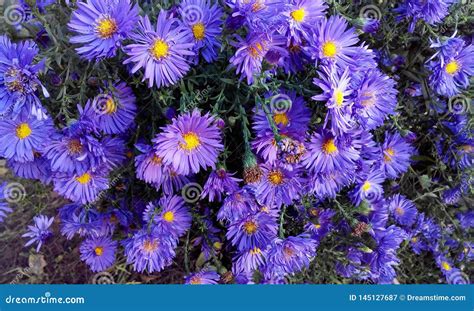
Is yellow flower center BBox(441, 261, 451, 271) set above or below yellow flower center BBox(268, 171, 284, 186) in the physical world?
below

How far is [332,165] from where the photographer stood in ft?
5.30

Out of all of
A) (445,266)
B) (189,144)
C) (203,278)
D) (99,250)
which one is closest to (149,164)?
(189,144)

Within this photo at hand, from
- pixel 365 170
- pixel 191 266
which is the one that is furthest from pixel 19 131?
pixel 365 170

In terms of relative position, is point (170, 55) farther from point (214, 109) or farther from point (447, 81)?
point (447, 81)

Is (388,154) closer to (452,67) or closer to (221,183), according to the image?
(452,67)

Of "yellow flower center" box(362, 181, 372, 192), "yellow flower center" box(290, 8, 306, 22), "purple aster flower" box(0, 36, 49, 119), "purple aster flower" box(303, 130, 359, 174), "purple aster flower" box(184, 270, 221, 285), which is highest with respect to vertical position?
"yellow flower center" box(290, 8, 306, 22)

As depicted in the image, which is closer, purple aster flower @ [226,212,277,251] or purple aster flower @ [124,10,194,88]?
purple aster flower @ [124,10,194,88]

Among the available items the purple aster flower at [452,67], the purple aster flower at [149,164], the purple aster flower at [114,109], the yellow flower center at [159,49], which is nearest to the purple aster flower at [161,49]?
the yellow flower center at [159,49]

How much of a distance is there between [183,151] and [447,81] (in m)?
0.98

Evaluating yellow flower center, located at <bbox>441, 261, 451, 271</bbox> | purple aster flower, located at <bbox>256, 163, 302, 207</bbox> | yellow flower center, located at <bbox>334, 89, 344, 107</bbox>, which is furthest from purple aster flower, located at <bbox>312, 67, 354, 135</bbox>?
yellow flower center, located at <bbox>441, 261, 451, 271</bbox>

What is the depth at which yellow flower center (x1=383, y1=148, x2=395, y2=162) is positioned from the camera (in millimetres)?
1958

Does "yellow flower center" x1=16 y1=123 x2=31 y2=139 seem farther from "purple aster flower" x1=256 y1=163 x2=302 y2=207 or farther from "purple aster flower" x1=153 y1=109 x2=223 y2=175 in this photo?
"purple aster flower" x1=256 y1=163 x2=302 y2=207

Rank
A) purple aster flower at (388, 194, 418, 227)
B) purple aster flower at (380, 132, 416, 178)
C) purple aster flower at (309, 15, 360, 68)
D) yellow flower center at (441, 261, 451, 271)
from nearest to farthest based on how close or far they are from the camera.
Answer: purple aster flower at (309, 15, 360, 68)
purple aster flower at (380, 132, 416, 178)
purple aster flower at (388, 194, 418, 227)
yellow flower center at (441, 261, 451, 271)

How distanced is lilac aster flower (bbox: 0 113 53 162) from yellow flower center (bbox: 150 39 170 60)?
1.27 ft
